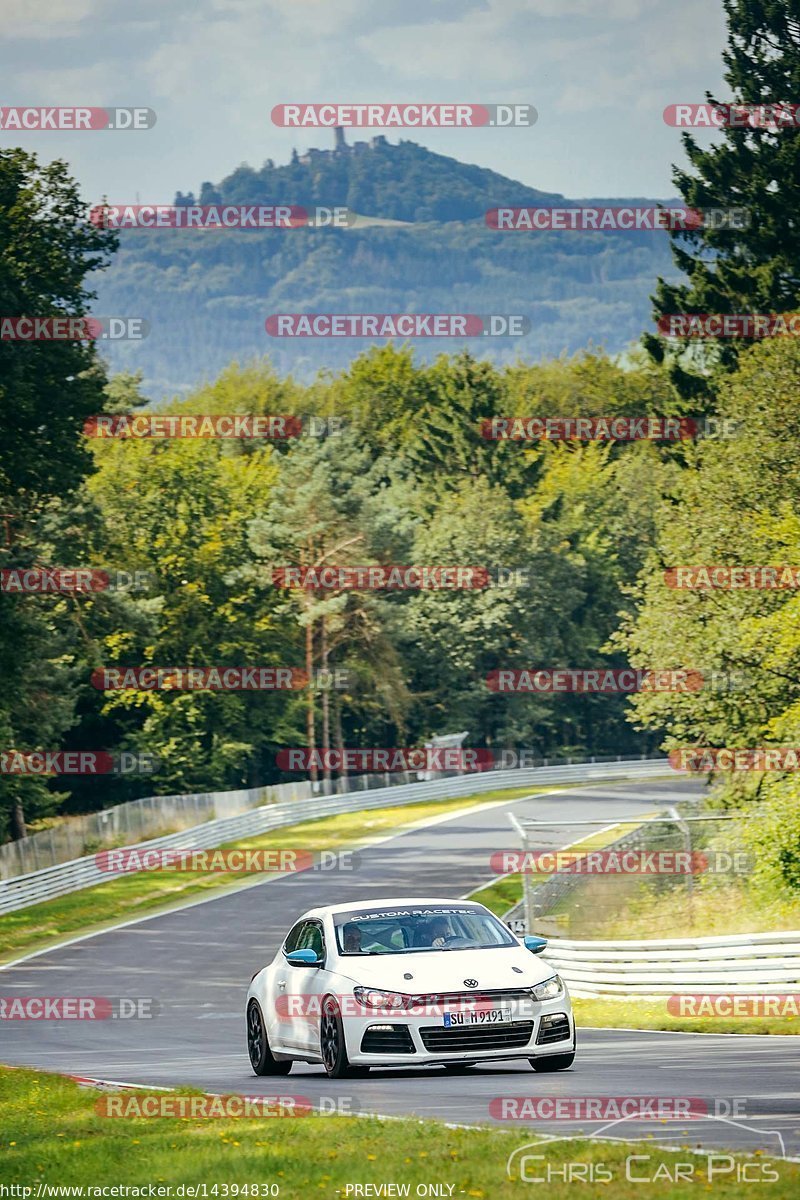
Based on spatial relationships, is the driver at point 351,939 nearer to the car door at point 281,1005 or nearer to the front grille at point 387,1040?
the car door at point 281,1005

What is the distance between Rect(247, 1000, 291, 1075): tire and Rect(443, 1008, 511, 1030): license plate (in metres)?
2.47

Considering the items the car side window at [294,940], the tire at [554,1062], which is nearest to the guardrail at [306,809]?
the car side window at [294,940]

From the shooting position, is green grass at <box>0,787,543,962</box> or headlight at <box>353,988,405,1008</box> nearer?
headlight at <box>353,988,405,1008</box>

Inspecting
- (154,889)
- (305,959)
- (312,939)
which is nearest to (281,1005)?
(312,939)

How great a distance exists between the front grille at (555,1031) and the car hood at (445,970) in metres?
0.33

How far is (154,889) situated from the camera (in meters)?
49.5

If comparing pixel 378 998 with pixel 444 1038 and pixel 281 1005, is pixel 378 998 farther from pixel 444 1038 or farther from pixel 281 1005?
pixel 281 1005

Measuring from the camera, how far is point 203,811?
2370 inches

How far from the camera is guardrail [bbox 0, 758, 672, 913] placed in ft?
153

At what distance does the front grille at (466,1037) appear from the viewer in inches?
538

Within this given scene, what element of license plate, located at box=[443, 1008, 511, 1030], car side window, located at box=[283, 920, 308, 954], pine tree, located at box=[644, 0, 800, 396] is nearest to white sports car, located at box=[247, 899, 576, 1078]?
license plate, located at box=[443, 1008, 511, 1030]

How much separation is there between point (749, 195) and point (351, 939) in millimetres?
44521

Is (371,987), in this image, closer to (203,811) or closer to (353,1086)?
(353,1086)

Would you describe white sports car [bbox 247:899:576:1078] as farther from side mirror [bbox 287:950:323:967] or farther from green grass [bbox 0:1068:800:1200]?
green grass [bbox 0:1068:800:1200]
